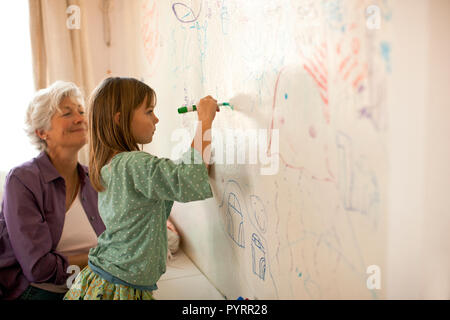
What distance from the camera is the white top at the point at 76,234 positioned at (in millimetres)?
1352

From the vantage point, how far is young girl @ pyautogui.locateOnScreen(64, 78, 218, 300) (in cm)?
94

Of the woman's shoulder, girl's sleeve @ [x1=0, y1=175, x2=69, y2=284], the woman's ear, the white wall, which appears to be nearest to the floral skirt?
girl's sleeve @ [x1=0, y1=175, x2=69, y2=284]

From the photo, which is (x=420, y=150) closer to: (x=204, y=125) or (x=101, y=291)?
(x=204, y=125)

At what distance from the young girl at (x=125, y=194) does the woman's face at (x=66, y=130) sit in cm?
37

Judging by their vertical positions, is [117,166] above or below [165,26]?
below

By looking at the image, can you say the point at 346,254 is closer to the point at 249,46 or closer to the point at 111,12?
the point at 249,46

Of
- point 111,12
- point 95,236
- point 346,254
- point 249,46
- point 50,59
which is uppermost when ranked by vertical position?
point 111,12

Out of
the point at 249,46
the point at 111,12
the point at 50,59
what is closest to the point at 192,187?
the point at 249,46

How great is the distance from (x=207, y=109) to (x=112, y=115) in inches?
9.8

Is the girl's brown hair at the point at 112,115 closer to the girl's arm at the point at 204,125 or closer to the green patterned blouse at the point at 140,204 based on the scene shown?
the green patterned blouse at the point at 140,204

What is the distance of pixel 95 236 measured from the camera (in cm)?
139

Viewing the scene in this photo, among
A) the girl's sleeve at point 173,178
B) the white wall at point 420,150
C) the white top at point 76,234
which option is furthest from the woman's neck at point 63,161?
the white wall at point 420,150

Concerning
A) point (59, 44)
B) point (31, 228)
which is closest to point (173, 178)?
point (31, 228)

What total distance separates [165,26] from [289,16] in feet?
2.53
